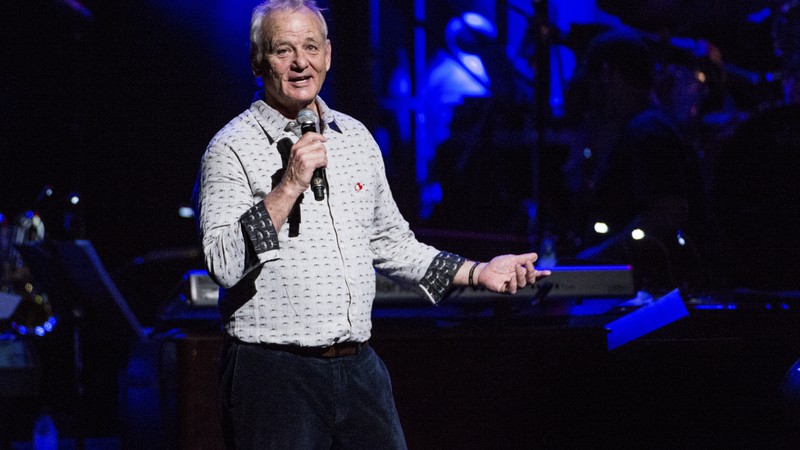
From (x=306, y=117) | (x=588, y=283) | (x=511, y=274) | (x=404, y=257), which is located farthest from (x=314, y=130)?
(x=588, y=283)

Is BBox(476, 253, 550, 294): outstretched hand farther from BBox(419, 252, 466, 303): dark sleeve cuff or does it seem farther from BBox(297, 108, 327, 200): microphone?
BBox(297, 108, 327, 200): microphone

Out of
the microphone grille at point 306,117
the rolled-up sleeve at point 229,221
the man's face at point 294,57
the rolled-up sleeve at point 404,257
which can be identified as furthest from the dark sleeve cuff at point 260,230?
the rolled-up sleeve at point 404,257

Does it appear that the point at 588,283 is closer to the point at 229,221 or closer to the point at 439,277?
the point at 439,277

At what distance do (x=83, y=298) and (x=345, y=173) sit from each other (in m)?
1.65

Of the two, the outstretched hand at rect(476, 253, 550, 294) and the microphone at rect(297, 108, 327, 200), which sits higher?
the microphone at rect(297, 108, 327, 200)

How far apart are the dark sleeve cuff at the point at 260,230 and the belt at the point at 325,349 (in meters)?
0.28

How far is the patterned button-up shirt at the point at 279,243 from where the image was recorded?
217cm

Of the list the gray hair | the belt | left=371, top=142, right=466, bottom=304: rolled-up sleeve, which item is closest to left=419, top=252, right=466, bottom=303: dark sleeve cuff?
left=371, top=142, right=466, bottom=304: rolled-up sleeve

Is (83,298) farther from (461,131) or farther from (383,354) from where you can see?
(461,131)

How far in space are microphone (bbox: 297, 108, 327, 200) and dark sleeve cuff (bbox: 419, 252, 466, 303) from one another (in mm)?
423

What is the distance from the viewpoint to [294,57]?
7.73 ft

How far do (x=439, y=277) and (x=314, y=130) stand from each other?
0.55 m

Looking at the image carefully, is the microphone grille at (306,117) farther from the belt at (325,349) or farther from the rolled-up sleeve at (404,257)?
the belt at (325,349)

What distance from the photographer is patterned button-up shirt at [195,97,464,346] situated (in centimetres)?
217
